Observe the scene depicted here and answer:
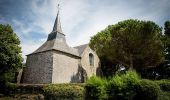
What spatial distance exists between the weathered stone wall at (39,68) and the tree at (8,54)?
8.25 ft

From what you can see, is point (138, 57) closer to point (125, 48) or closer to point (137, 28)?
point (125, 48)

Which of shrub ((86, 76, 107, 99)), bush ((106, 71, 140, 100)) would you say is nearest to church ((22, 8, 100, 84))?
shrub ((86, 76, 107, 99))

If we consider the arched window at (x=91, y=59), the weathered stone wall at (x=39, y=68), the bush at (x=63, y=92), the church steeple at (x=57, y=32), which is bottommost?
the bush at (x=63, y=92)

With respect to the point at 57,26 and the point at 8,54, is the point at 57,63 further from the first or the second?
the point at 57,26

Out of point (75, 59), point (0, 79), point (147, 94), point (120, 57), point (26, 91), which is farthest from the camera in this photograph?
point (120, 57)

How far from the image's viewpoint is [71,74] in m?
28.9

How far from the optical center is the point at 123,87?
12742 millimetres

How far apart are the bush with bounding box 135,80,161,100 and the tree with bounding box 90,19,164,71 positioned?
16742 mm

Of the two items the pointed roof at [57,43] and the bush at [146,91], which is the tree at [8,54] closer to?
the pointed roof at [57,43]

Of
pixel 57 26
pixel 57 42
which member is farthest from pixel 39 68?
pixel 57 26

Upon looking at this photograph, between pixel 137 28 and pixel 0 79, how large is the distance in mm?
20639

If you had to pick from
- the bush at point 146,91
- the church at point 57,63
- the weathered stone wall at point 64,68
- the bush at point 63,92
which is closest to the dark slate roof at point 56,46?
the church at point 57,63

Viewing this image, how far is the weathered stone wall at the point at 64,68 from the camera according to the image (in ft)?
87.1

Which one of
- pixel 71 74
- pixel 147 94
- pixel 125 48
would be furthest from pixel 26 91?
pixel 125 48
